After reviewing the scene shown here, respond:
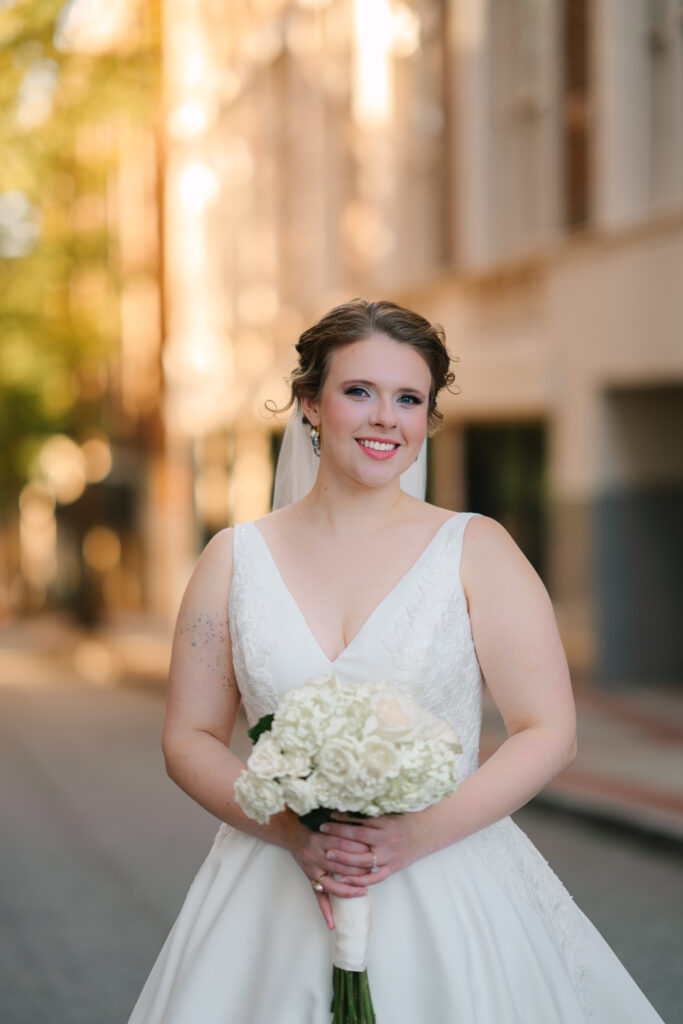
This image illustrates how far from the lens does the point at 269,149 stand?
74.4 feet

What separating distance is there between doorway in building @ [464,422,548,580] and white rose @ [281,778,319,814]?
12.1m

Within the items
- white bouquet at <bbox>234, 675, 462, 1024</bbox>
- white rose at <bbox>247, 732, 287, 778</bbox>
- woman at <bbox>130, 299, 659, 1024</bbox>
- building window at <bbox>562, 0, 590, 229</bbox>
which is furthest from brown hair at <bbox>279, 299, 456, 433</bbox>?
building window at <bbox>562, 0, 590, 229</bbox>

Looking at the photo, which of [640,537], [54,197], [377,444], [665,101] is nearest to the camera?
[377,444]

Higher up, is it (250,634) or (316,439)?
(316,439)

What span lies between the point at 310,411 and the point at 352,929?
112 cm

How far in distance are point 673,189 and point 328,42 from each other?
8766 mm

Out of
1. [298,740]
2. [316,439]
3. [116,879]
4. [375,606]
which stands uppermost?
[316,439]

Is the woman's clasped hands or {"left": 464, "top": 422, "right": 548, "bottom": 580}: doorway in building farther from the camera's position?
{"left": 464, "top": 422, "right": 548, "bottom": 580}: doorway in building

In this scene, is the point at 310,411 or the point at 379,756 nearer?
the point at 379,756

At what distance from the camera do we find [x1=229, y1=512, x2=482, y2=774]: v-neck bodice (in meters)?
2.84

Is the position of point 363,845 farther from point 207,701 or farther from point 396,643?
point 207,701

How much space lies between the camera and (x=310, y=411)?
3.11 metres

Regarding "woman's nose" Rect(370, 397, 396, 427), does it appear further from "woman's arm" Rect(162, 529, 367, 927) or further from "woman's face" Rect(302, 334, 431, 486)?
"woman's arm" Rect(162, 529, 367, 927)

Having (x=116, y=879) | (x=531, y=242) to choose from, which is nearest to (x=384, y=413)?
(x=116, y=879)
